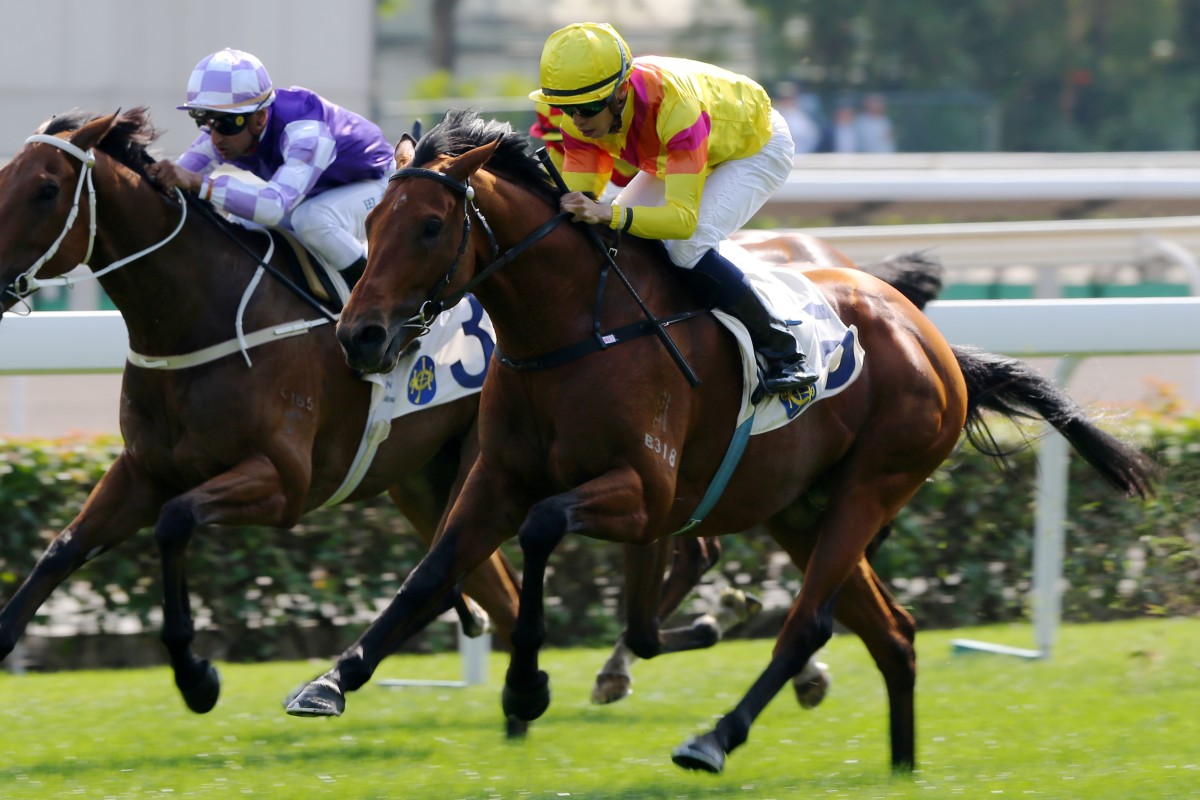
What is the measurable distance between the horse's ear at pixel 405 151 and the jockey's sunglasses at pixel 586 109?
0.35m

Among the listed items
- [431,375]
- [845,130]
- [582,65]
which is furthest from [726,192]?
[845,130]

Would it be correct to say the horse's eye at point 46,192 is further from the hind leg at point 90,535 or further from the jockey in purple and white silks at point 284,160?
the hind leg at point 90,535

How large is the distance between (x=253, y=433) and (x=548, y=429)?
102 centimetres

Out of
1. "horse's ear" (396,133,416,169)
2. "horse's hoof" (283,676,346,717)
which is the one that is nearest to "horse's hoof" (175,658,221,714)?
"horse's hoof" (283,676,346,717)

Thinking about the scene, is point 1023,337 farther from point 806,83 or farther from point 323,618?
point 806,83

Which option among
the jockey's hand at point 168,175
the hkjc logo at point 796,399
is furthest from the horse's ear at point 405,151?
the hkjc logo at point 796,399

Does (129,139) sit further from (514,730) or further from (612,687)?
(612,687)

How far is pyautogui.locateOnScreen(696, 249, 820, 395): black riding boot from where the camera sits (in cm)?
438

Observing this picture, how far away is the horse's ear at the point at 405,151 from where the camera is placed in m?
3.98

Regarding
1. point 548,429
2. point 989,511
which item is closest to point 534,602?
→ point 548,429

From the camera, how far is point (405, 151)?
406 centimetres

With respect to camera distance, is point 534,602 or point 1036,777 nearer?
point 534,602

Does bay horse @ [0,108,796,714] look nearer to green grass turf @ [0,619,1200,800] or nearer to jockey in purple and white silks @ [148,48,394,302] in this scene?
jockey in purple and white silks @ [148,48,394,302]

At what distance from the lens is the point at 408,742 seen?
5113 millimetres
